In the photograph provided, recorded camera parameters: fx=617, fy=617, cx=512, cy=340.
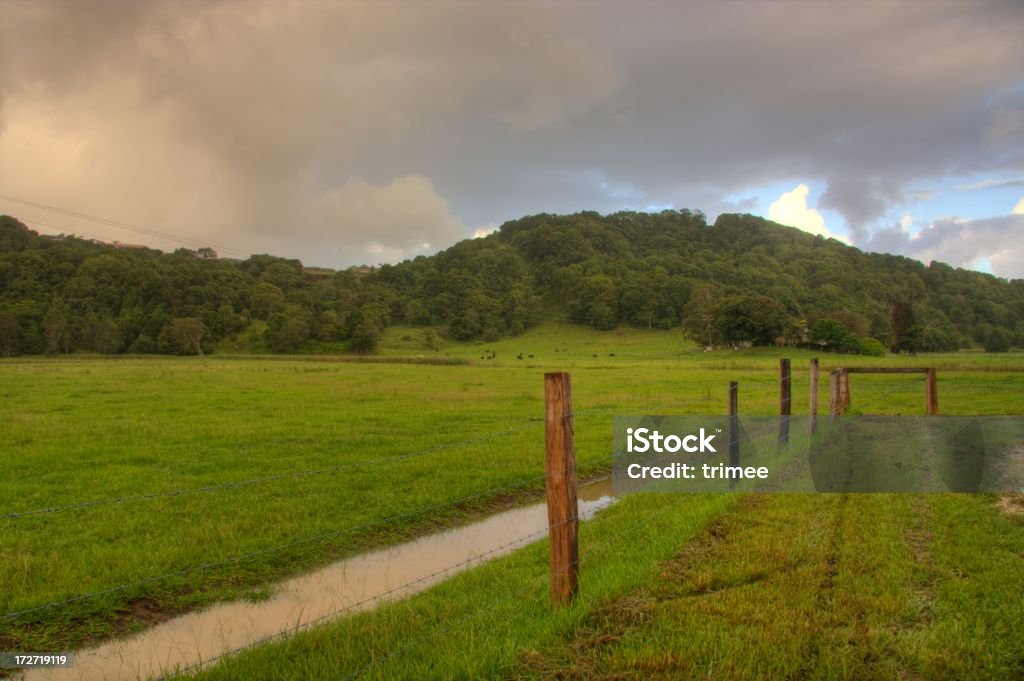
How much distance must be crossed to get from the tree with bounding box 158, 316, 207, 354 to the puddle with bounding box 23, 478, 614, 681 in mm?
99907

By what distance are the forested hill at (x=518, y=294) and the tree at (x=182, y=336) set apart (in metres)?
0.30

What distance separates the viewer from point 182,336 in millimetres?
95812

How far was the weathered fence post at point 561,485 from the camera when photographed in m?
4.88

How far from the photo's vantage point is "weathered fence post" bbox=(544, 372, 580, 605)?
488 cm

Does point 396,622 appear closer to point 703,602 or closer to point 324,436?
point 703,602

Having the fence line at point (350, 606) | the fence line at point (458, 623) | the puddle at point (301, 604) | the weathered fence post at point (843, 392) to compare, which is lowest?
the puddle at point (301, 604)

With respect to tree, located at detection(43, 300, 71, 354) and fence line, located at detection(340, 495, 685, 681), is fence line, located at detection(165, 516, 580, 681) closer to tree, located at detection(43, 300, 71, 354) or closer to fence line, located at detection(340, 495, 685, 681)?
fence line, located at detection(340, 495, 685, 681)

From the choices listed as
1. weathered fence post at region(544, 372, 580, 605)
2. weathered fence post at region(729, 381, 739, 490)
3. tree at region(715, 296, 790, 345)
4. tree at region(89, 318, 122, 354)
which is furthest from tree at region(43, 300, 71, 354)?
weathered fence post at region(544, 372, 580, 605)

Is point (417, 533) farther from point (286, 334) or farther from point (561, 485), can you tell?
point (286, 334)

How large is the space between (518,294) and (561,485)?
138427mm

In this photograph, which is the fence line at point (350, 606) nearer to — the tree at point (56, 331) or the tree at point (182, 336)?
the tree at point (182, 336)

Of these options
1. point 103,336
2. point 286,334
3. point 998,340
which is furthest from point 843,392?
point 998,340

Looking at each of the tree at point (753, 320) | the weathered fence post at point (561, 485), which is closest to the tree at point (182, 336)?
the tree at point (753, 320)

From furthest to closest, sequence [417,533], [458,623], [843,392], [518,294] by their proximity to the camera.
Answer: [518,294] < [843,392] < [417,533] < [458,623]
